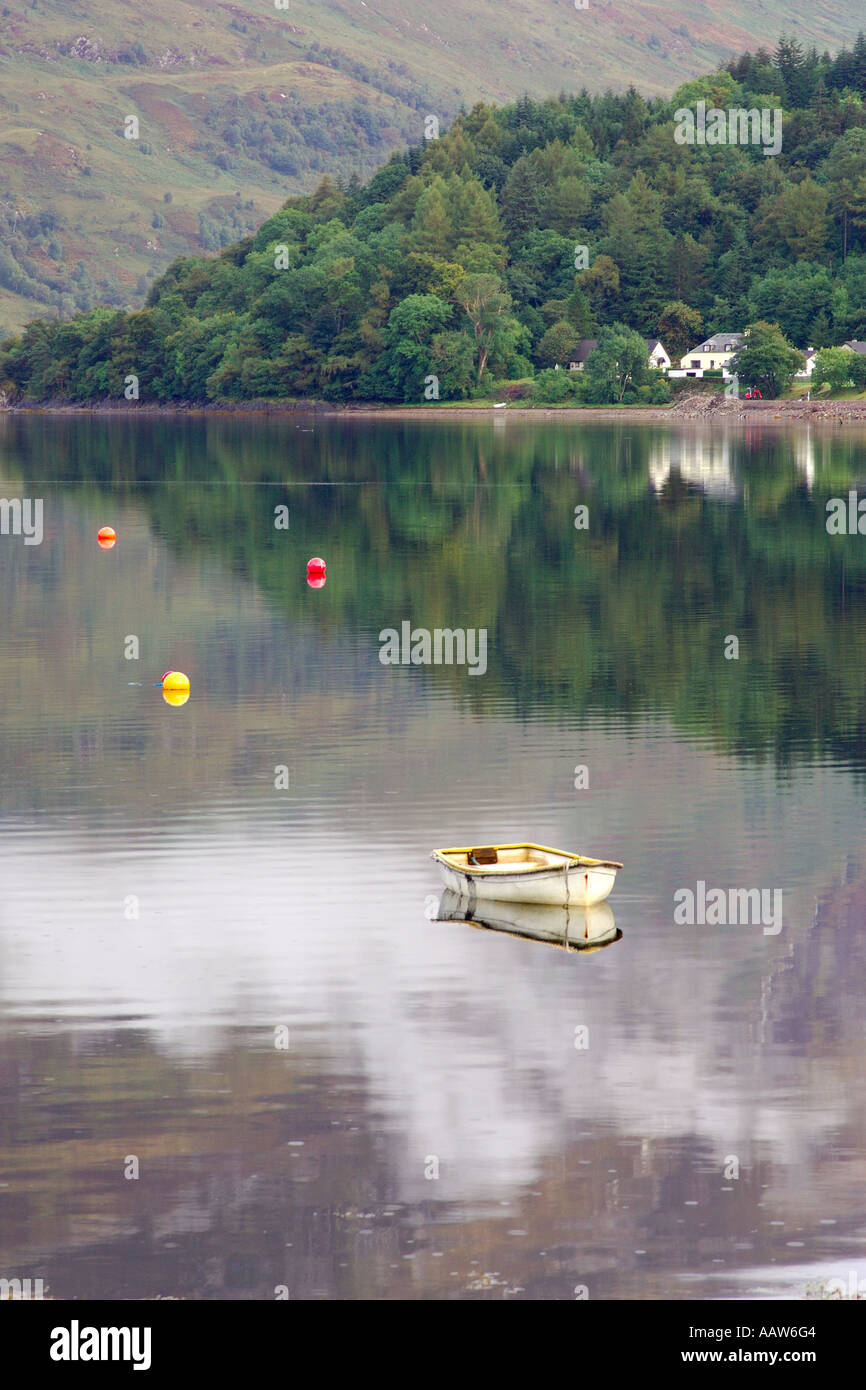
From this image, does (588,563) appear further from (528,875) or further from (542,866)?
(542,866)

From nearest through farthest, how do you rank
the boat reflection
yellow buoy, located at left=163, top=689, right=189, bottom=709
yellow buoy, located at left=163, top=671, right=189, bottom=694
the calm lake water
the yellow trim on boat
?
the calm lake water, the boat reflection, the yellow trim on boat, yellow buoy, located at left=163, top=689, right=189, bottom=709, yellow buoy, located at left=163, top=671, right=189, bottom=694

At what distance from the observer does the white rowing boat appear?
92.8 ft

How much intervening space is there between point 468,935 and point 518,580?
Answer: 42.2m

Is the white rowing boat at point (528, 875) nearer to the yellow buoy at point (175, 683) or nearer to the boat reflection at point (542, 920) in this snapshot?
the boat reflection at point (542, 920)

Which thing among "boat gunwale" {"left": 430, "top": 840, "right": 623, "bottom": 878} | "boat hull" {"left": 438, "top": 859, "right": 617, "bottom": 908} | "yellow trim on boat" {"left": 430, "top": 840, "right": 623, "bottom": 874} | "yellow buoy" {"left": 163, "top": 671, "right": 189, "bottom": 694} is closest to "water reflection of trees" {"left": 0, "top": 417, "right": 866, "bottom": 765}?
"yellow buoy" {"left": 163, "top": 671, "right": 189, "bottom": 694}

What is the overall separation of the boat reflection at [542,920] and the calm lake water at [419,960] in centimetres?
41

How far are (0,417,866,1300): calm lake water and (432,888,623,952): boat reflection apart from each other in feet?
1.35

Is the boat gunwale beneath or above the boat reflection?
above

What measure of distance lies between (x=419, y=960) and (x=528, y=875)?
243 centimetres

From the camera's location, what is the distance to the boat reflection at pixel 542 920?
1100 inches

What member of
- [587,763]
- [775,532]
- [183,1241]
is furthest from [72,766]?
[775,532]

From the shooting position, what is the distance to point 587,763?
1549 inches

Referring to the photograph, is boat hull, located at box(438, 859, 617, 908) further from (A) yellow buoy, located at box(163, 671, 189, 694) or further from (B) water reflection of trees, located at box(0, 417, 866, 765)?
(A) yellow buoy, located at box(163, 671, 189, 694)
